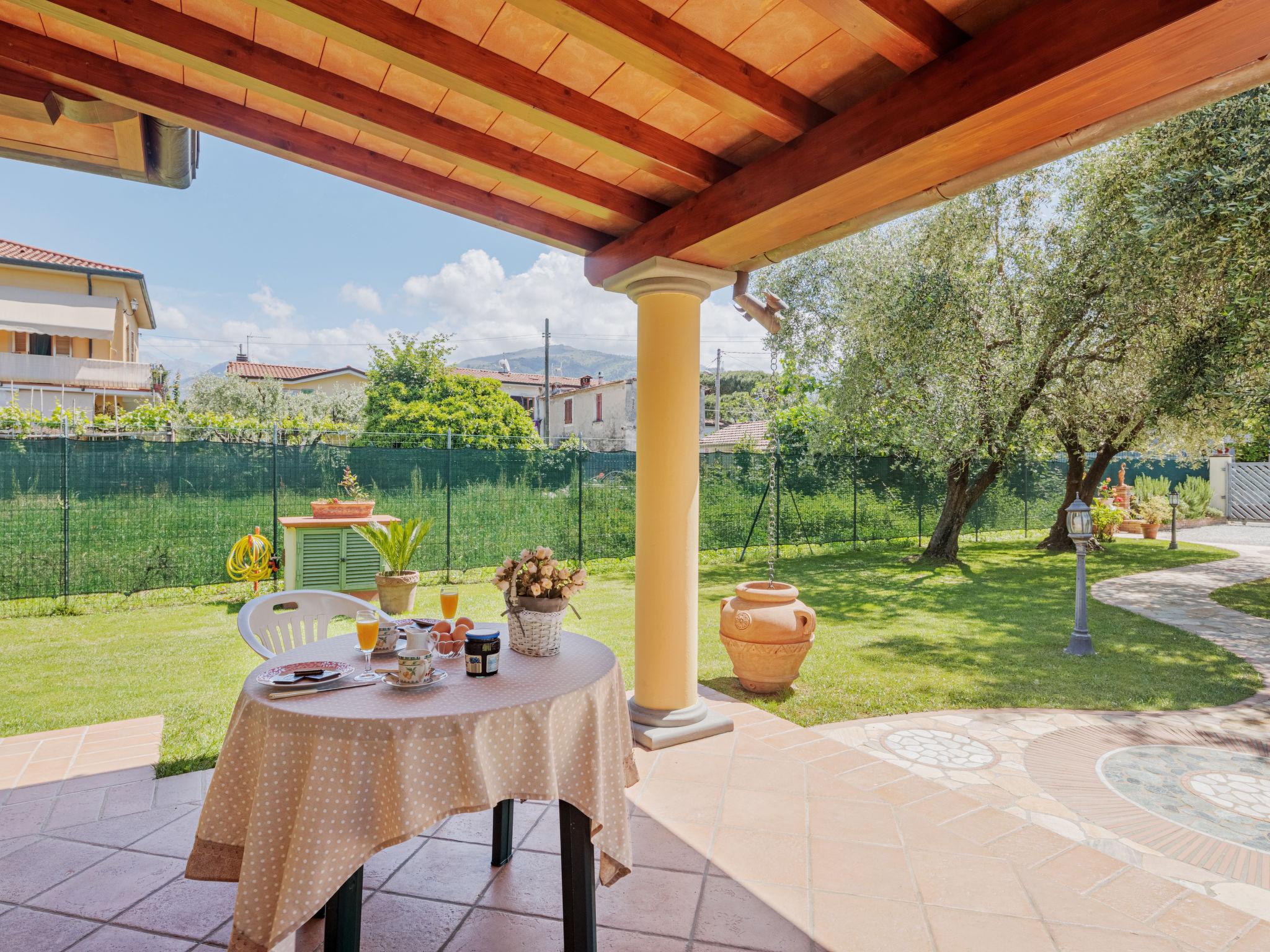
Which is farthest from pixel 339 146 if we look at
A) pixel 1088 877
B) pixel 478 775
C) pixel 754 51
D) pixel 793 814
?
pixel 1088 877

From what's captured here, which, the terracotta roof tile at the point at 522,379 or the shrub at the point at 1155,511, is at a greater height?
the terracotta roof tile at the point at 522,379

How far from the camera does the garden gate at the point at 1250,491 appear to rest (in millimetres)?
16188

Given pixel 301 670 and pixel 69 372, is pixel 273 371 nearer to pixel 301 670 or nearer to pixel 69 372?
pixel 69 372

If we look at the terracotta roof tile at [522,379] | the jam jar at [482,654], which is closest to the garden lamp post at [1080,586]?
the jam jar at [482,654]

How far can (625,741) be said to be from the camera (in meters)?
2.05

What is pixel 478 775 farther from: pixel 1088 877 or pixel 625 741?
pixel 1088 877

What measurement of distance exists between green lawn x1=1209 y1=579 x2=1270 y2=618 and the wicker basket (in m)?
7.60

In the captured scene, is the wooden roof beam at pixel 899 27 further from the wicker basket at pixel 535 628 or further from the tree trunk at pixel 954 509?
the tree trunk at pixel 954 509

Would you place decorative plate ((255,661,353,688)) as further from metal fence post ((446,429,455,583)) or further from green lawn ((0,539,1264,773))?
metal fence post ((446,429,455,583))

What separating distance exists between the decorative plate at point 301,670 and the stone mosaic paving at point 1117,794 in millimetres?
2562

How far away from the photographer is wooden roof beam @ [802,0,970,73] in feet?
5.29

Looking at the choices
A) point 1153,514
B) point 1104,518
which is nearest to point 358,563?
point 1104,518

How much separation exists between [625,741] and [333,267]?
132016mm

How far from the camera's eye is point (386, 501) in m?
7.83
